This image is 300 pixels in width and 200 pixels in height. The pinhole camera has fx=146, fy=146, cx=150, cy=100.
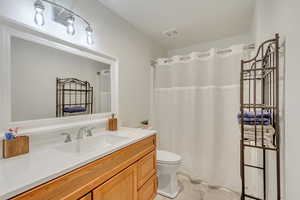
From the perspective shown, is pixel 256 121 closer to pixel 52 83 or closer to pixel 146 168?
pixel 146 168

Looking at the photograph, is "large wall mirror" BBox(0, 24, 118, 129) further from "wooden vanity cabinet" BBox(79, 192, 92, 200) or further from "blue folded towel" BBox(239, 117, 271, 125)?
"blue folded towel" BBox(239, 117, 271, 125)

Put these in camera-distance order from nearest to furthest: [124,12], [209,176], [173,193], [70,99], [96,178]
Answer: [96,178] < [70,99] < [173,193] < [124,12] < [209,176]

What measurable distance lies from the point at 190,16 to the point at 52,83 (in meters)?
1.83

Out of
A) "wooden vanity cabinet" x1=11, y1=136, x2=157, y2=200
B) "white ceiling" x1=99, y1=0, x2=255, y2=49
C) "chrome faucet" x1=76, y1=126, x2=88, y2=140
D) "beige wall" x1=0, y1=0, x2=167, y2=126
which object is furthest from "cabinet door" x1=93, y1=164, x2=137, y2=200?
"white ceiling" x1=99, y1=0, x2=255, y2=49

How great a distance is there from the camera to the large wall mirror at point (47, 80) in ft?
3.36

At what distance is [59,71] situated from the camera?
4.36ft

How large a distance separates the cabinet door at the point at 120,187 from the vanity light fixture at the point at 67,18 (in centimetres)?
132

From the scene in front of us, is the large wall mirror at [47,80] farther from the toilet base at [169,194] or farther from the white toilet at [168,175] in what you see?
the toilet base at [169,194]

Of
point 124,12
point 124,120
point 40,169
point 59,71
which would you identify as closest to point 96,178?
point 40,169

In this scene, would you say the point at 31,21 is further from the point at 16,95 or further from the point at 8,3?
the point at 16,95

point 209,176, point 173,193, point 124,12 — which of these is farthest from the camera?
point 209,176

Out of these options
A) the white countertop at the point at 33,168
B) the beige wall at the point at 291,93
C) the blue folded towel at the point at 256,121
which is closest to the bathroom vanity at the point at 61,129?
the white countertop at the point at 33,168

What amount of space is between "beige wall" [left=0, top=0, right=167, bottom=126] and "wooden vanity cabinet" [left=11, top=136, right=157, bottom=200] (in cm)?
75

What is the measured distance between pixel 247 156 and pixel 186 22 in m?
1.97
